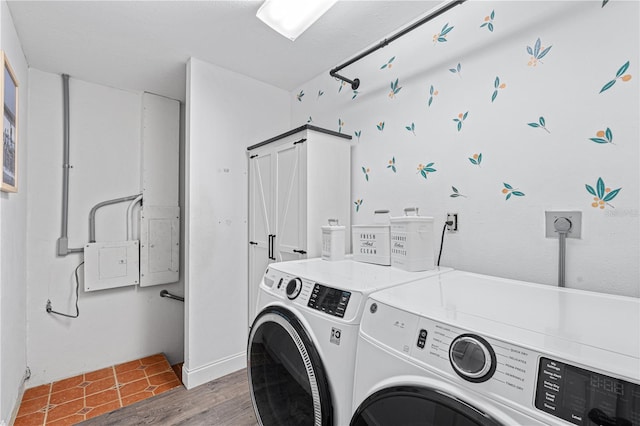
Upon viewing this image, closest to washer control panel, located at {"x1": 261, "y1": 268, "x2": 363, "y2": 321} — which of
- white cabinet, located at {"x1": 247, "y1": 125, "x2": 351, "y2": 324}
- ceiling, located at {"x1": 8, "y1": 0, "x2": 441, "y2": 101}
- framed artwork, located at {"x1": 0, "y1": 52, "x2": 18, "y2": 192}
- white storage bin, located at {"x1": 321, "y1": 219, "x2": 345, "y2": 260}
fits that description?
white storage bin, located at {"x1": 321, "y1": 219, "x2": 345, "y2": 260}

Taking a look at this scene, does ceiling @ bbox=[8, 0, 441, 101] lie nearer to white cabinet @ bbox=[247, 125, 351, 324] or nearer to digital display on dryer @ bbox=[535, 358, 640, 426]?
white cabinet @ bbox=[247, 125, 351, 324]

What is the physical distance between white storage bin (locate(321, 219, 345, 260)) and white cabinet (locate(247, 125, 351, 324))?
0.27 meters

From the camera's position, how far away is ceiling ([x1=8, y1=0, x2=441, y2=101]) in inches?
68.7

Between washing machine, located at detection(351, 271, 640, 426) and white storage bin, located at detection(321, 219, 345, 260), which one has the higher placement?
white storage bin, located at detection(321, 219, 345, 260)

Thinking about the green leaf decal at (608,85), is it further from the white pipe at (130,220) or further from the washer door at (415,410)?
the white pipe at (130,220)

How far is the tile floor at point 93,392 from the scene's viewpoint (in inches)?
77.4

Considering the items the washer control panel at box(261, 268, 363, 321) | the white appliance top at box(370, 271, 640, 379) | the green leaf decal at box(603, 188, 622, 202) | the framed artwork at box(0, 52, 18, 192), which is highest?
the framed artwork at box(0, 52, 18, 192)

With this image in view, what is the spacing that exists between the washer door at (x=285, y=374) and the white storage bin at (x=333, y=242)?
0.55 metres

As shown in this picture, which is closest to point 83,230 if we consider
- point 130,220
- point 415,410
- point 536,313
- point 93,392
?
point 130,220

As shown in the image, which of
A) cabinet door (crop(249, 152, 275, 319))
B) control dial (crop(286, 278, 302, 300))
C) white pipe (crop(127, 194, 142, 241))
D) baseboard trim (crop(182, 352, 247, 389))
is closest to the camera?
control dial (crop(286, 278, 302, 300))

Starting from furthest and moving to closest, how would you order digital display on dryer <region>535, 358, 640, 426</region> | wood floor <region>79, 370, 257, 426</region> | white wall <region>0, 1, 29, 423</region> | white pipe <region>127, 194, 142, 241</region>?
white pipe <region>127, 194, 142, 241</region> < wood floor <region>79, 370, 257, 426</region> < white wall <region>0, 1, 29, 423</region> < digital display on dryer <region>535, 358, 640, 426</region>

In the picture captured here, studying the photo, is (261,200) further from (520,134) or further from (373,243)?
(520,134)

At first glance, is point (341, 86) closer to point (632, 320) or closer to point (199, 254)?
point (199, 254)

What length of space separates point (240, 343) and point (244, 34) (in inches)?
96.2
